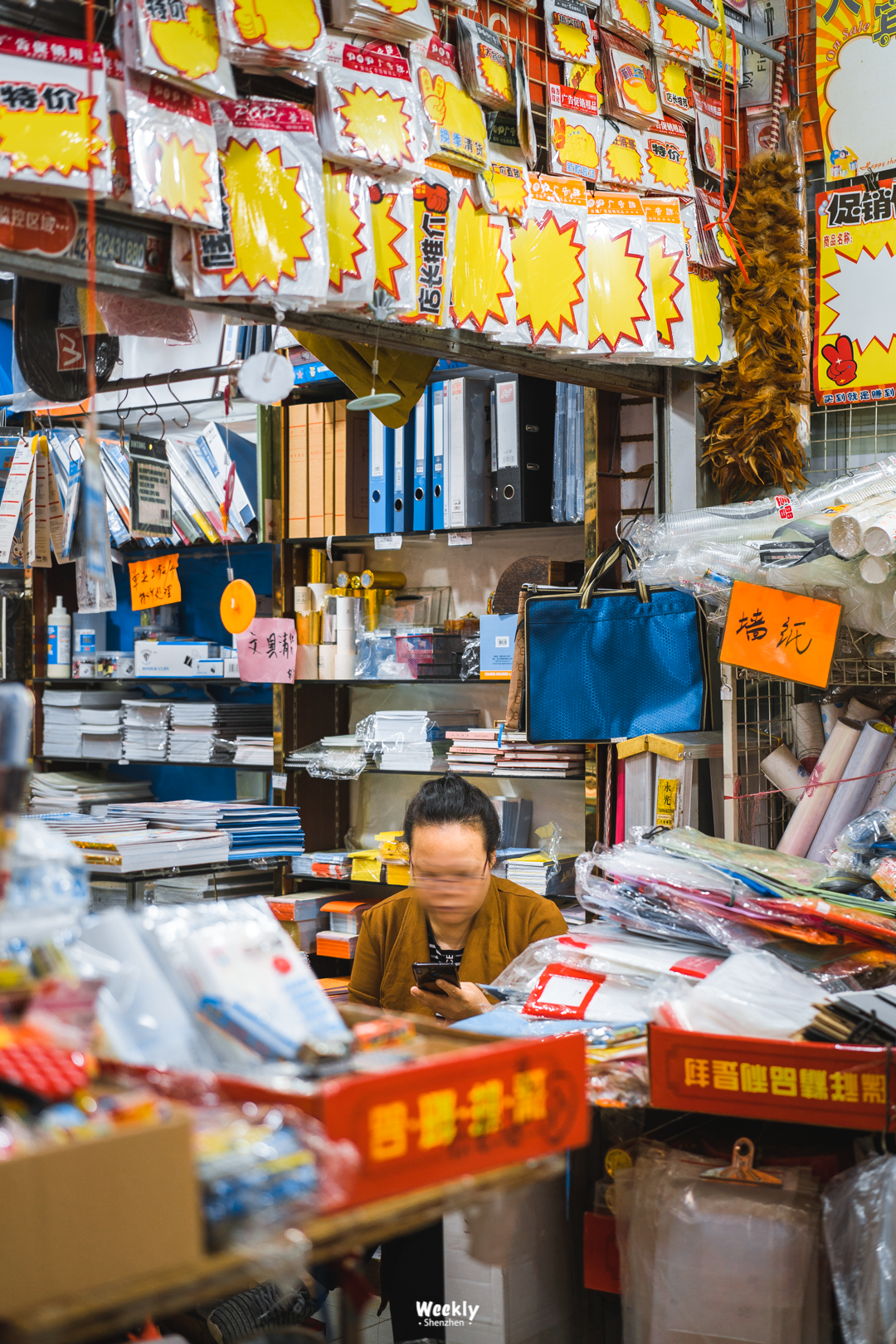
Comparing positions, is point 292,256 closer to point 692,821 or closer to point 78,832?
point 692,821

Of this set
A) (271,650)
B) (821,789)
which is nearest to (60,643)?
(271,650)

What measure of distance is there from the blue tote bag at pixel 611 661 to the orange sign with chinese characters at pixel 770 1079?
4.16ft

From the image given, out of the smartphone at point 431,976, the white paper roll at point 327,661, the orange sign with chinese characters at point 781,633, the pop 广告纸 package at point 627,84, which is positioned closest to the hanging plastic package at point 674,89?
the pop 广告纸 package at point 627,84

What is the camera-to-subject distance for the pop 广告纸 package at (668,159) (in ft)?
9.45

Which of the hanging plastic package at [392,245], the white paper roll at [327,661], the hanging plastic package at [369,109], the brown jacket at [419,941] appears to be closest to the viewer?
the hanging plastic package at [369,109]

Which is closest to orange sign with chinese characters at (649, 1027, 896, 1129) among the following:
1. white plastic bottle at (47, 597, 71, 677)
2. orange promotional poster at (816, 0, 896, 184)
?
orange promotional poster at (816, 0, 896, 184)

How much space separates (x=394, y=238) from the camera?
2.20m

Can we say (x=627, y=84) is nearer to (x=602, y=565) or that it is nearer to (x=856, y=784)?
(x=602, y=565)

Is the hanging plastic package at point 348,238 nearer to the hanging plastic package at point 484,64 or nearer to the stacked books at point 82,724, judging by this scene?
the hanging plastic package at point 484,64

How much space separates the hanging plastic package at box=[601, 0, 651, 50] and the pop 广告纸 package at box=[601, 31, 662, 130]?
20mm

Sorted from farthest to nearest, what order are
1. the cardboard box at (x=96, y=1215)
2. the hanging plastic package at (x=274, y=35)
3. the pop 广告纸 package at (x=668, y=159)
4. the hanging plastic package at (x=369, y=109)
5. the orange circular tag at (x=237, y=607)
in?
the orange circular tag at (x=237, y=607), the pop 广告纸 package at (x=668, y=159), the hanging plastic package at (x=369, y=109), the hanging plastic package at (x=274, y=35), the cardboard box at (x=96, y=1215)

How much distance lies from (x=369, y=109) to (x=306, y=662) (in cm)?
202

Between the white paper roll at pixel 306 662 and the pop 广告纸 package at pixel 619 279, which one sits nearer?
the pop 广告纸 package at pixel 619 279

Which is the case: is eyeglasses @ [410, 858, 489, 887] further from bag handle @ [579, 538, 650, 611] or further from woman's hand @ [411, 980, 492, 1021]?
bag handle @ [579, 538, 650, 611]
